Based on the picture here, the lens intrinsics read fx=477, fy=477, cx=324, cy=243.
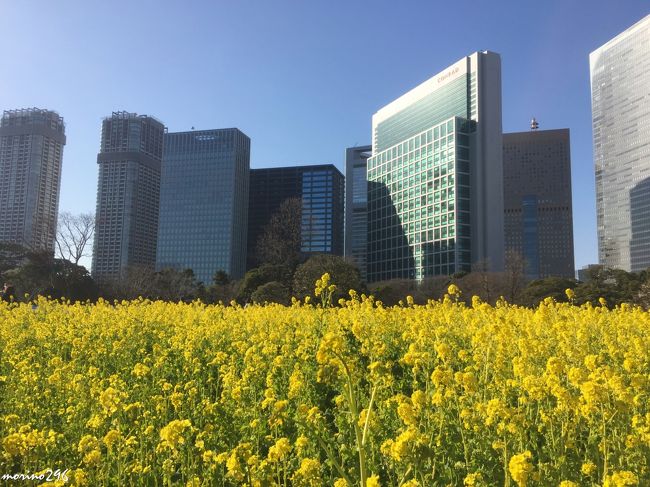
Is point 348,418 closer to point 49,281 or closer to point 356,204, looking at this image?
point 49,281

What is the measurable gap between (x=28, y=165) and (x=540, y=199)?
127m

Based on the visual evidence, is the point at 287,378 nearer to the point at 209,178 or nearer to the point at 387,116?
the point at 387,116

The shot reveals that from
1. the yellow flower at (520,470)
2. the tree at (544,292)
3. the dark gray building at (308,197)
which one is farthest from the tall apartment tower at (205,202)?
the yellow flower at (520,470)

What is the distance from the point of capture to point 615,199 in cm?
11038

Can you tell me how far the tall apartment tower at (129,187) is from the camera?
83525 mm

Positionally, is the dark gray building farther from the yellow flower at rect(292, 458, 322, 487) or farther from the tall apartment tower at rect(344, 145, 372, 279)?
the yellow flower at rect(292, 458, 322, 487)

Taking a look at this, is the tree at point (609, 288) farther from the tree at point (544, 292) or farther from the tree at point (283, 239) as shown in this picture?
the tree at point (283, 239)

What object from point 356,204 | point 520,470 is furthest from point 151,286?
point 356,204

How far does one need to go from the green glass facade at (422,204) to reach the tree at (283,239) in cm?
2375

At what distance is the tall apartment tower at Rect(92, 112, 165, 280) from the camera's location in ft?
274

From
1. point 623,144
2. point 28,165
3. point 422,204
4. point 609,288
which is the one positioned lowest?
point 609,288

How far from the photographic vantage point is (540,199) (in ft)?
456

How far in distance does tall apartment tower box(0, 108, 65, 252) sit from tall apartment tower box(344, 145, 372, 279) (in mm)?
45612

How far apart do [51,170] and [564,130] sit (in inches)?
5408
